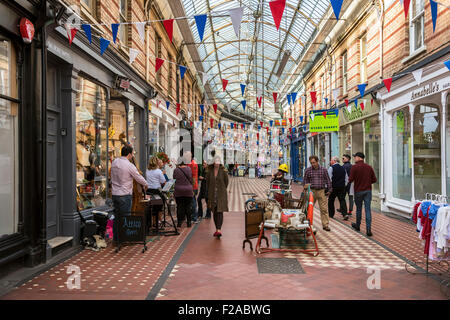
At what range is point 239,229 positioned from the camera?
8500 millimetres

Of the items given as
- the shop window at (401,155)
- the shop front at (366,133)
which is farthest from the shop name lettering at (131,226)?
the shop front at (366,133)

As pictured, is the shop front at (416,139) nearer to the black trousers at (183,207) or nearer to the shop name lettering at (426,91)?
the shop name lettering at (426,91)

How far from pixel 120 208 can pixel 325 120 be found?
11374 millimetres

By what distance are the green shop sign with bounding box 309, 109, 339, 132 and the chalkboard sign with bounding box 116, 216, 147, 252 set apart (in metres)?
11.2

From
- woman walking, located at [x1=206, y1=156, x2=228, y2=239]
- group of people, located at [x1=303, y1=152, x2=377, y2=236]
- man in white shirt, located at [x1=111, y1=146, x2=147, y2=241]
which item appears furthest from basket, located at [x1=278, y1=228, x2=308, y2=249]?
man in white shirt, located at [x1=111, y1=146, x2=147, y2=241]

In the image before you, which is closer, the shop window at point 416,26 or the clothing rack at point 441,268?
the clothing rack at point 441,268

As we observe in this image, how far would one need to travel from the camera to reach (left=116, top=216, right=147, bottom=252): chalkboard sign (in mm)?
6309

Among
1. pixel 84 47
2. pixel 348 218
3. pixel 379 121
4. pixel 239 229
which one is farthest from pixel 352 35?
pixel 84 47

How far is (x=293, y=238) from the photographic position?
6.49 m

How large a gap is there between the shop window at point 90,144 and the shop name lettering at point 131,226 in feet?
4.39

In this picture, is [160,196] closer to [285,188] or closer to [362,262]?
[285,188]

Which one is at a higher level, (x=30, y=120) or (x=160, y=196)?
(x=30, y=120)

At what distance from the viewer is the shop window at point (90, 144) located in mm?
7281

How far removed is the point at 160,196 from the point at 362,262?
4239mm
